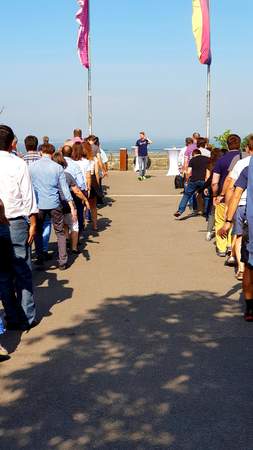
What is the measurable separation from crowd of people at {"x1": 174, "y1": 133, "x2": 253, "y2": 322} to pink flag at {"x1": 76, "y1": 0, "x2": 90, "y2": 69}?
794 centimetres

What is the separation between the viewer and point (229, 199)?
252 inches

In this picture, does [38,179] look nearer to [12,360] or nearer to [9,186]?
[9,186]

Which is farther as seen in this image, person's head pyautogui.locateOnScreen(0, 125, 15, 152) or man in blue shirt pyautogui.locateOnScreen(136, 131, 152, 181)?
man in blue shirt pyautogui.locateOnScreen(136, 131, 152, 181)

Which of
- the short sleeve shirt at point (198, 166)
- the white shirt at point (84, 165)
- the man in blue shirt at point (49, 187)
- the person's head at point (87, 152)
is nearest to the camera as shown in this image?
the man in blue shirt at point (49, 187)

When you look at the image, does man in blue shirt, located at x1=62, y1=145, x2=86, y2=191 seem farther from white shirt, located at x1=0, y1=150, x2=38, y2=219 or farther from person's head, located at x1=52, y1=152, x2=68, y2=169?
white shirt, located at x1=0, y1=150, x2=38, y2=219

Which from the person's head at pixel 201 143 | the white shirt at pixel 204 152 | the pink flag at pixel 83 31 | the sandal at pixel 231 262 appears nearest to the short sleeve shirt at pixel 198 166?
the white shirt at pixel 204 152

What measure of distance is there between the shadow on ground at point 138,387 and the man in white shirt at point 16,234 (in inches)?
18.9

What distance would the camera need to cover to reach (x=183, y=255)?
9.07 meters

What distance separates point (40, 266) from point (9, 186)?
128 inches

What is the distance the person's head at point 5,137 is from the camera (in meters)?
5.12

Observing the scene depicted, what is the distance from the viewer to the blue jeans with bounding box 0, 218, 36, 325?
202 inches

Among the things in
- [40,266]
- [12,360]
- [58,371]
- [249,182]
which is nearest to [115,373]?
[58,371]

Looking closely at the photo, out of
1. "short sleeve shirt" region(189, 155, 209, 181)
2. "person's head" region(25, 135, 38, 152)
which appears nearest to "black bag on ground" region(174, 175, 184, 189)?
"short sleeve shirt" region(189, 155, 209, 181)

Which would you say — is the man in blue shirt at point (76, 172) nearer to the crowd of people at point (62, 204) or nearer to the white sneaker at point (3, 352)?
the crowd of people at point (62, 204)
